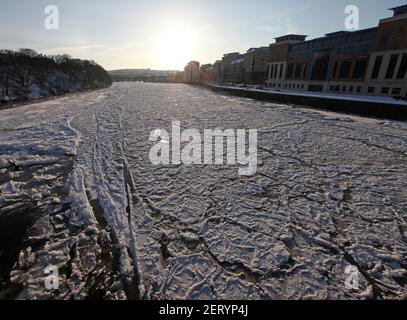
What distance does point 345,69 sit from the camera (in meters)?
25.9

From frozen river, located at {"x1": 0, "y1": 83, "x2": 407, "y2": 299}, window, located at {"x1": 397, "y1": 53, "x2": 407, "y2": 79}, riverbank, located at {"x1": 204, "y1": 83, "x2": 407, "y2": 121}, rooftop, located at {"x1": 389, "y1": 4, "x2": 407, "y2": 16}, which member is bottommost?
frozen river, located at {"x1": 0, "y1": 83, "x2": 407, "y2": 299}

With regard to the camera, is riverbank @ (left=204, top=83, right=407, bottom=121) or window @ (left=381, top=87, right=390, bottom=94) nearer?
riverbank @ (left=204, top=83, right=407, bottom=121)

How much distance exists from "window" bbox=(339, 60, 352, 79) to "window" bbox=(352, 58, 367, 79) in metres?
0.87

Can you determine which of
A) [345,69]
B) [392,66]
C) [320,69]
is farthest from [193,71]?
[392,66]

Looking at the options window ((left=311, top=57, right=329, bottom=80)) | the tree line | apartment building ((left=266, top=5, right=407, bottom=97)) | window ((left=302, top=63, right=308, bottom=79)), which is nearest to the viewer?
apartment building ((left=266, top=5, right=407, bottom=97))

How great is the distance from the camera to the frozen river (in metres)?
2.87

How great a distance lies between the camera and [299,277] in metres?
2.97

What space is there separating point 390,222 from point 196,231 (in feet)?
12.1

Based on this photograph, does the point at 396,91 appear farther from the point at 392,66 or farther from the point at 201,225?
the point at 201,225

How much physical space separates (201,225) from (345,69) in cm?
3041

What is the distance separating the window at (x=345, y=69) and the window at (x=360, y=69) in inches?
34.1

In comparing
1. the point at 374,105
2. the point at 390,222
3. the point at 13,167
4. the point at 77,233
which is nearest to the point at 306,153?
the point at 390,222

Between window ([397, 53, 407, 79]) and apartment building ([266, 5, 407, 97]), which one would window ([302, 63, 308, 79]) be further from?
window ([397, 53, 407, 79])

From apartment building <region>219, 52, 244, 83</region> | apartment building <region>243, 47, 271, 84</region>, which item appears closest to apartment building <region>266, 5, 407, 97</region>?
apartment building <region>243, 47, 271, 84</region>
